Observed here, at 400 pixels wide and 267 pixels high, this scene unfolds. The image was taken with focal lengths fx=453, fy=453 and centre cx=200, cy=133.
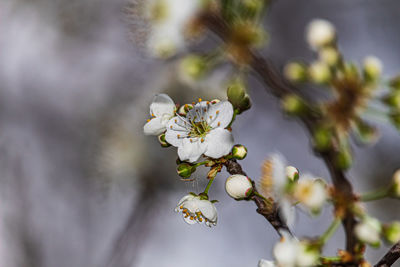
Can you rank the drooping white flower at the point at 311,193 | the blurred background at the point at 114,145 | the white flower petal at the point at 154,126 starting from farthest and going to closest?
the blurred background at the point at 114,145
the white flower petal at the point at 154,126
the drooping white flower at the point at 311,193

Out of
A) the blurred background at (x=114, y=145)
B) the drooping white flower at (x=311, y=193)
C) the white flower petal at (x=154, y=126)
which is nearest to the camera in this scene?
the drooping white flower at (x=311, y=193)

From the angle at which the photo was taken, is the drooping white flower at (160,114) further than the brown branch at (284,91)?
Yes

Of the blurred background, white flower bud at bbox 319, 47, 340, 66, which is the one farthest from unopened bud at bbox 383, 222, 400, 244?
the blurred background

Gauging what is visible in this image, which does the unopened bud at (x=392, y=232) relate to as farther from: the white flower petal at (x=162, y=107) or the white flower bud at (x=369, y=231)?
the white flower petal at (x=162, y=107)

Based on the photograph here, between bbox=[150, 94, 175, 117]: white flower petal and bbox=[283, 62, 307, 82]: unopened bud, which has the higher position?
bbox=[283, 62, 307, 82]: unopened bud

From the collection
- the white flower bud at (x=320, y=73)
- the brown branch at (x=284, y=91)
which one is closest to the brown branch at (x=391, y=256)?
the brown branch at (x=284, y=91)

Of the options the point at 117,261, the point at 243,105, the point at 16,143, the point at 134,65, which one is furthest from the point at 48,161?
the point at 243,105

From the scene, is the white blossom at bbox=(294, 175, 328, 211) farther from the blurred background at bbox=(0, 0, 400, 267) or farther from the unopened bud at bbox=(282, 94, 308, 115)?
the blurred background at bbox=(0, 0, 400, 267)
